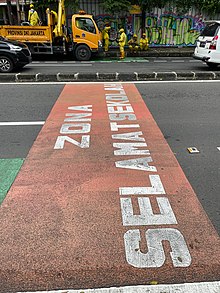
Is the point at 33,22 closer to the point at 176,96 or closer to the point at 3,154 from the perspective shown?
the point at 176,96

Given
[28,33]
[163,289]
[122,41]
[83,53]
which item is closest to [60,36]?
[83,53]

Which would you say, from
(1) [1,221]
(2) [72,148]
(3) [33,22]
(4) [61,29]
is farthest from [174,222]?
(3) [33,22]

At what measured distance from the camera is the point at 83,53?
47.6 feet

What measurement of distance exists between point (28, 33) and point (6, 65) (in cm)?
387

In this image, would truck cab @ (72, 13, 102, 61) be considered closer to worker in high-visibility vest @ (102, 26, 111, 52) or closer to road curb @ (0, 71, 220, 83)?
worker in high-visibility vest @ (102, 26, 111, 52)

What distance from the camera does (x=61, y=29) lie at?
13844 mm

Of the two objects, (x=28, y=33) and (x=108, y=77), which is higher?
(x=28, y=33)

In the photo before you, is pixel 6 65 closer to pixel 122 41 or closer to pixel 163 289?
pixel 122 41

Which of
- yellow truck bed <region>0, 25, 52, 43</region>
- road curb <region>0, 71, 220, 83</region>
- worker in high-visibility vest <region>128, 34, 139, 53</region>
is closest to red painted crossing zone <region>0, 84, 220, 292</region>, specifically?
road curb <region>0, 71, 220, 83</region>

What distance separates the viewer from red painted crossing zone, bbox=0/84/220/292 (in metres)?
2.51

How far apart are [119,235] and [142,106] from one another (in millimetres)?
4575

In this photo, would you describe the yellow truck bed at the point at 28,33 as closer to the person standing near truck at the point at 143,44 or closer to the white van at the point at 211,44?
the person standing near truck at the point at 143,44

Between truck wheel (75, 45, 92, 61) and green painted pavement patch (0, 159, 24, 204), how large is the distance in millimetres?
11151

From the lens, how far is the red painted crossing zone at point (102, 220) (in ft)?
8.24
